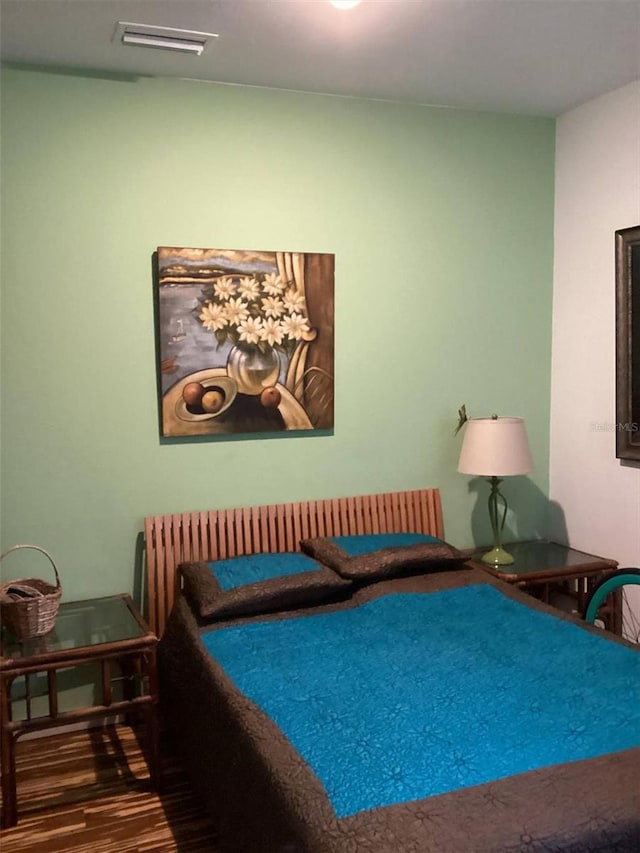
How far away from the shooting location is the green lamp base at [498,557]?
341 cm

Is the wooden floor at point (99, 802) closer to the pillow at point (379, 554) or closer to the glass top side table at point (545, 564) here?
the pillow at point (379, 554)

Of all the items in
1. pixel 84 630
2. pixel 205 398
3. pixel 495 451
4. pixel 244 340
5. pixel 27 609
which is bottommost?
pixel 84 630

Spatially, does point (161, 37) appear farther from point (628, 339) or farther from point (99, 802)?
point (99, 802)

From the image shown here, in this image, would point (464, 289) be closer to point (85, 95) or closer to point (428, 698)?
point (85, 95)

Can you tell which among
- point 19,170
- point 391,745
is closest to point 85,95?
point 19,170

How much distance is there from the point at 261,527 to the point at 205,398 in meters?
0.61

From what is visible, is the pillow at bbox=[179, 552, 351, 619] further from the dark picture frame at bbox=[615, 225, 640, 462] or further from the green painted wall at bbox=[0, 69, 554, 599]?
Answer: the dark picture frame at bbox=[615, 225, 640, 462]

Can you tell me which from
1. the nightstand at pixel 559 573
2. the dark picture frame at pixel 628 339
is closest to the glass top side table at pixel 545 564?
the nightstand at pixel 559 573

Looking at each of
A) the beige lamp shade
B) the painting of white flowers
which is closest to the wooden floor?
the painting of white flowers

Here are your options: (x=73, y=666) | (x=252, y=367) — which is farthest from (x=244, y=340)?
(x=73, y=666)

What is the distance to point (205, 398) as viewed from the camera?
3.17 meters

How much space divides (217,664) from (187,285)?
4.98ft

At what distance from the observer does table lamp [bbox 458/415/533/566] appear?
131 inches

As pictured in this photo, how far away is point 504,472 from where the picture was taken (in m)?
3.31
